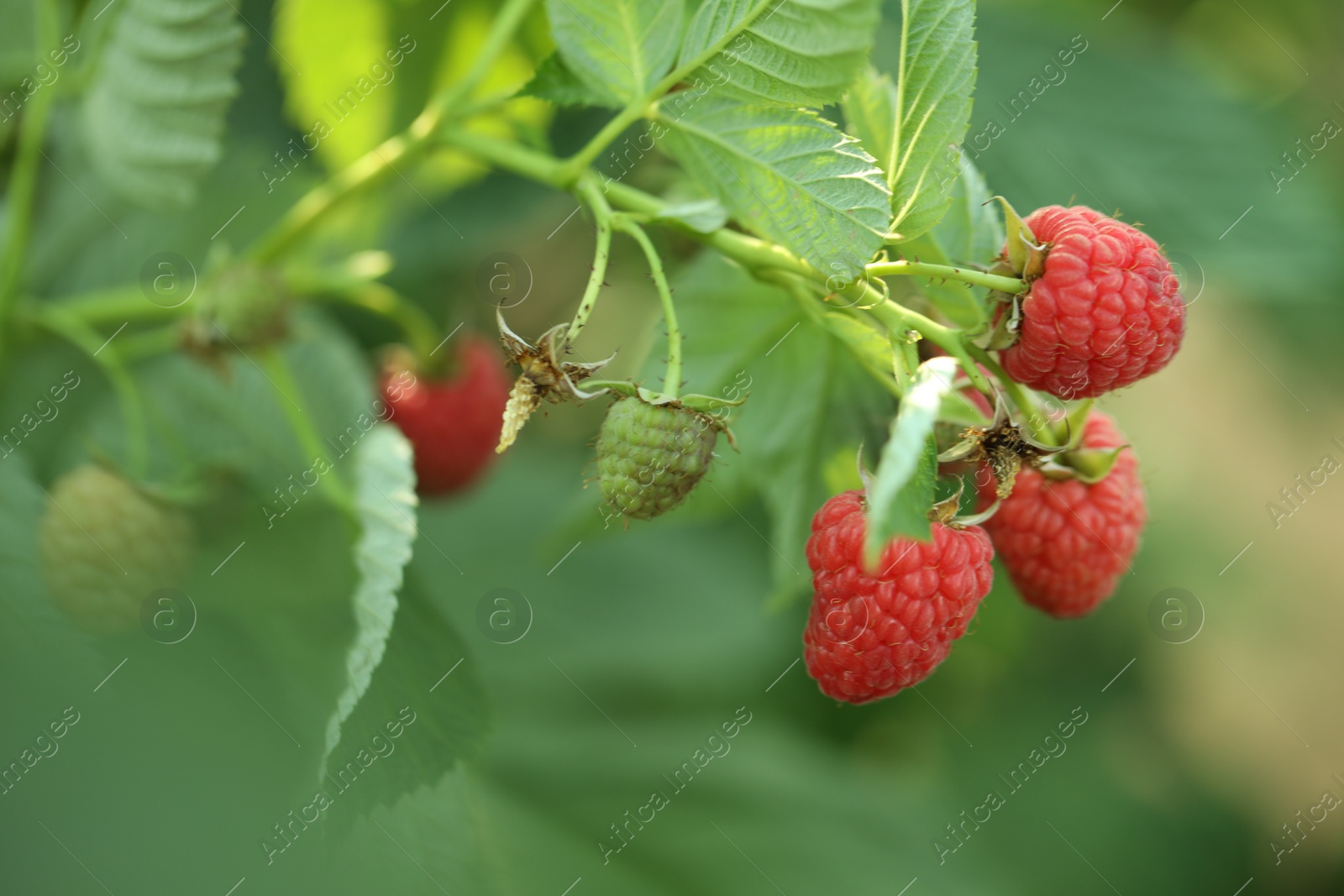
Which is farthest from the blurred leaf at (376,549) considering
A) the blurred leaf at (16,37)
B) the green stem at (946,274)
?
the blurred leaf at (16,37)

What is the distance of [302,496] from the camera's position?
51.0 inches

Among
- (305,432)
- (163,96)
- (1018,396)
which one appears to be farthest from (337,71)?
(1018,396)

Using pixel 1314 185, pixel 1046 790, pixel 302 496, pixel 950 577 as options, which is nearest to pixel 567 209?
pixel 302 496

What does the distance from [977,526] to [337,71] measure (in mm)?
1121

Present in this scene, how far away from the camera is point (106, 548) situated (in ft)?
3.41

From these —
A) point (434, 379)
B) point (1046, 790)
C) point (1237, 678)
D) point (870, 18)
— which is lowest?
point (1237, 678)

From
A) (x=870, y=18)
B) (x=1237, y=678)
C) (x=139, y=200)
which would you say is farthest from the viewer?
(x=1237, y=678)

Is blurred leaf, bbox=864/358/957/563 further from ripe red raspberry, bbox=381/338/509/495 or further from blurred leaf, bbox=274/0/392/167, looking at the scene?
blurred leaf, bbox=274/0/392/167

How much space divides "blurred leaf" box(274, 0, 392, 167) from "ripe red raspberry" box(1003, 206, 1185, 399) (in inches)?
40.9

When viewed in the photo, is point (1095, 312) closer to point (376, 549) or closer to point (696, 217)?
point (696, 217)

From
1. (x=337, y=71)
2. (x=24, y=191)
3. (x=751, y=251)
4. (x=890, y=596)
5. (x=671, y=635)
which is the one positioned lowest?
(x=671, y=635)

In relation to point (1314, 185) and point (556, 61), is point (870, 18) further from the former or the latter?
point (1314, 185)

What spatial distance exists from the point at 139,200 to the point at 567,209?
2.36 feet

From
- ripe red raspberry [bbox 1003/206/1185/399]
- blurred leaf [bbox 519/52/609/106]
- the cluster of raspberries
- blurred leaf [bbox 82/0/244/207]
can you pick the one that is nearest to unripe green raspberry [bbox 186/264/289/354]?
blurred leaf [bbox 82/0/244/207]
